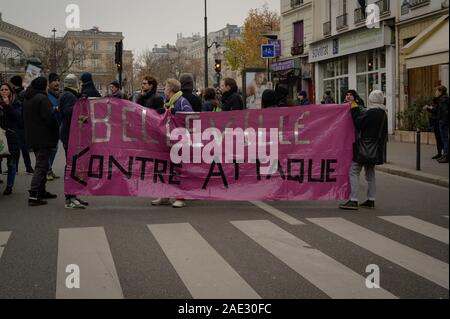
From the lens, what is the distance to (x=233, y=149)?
938 centimetres

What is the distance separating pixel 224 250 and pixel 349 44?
2477cm

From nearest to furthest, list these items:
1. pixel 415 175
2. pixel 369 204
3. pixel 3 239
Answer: pixel 3 239, pixel 369 204, pixel 415 175

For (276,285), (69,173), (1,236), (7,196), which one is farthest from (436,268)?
(7,196)


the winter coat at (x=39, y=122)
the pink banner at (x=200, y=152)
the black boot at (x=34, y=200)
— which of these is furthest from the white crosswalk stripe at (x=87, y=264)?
the winter coat at (x=39, y=122)

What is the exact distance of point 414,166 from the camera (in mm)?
13922

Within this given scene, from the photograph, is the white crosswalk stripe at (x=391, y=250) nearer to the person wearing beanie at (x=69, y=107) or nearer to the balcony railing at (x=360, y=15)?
the person wearing beanie at (x=69, y=107)

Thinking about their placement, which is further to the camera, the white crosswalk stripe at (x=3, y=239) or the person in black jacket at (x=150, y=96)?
the person in black jacket at (x=150, y=96)

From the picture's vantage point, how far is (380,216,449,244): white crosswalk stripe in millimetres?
7250

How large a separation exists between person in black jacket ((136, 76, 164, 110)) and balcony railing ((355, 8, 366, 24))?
66.1ft

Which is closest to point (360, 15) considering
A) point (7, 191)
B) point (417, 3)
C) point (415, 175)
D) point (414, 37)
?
point (417, 3)

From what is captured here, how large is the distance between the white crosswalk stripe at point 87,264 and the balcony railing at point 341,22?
82.9 ft

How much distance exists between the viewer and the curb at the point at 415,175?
1162 cm

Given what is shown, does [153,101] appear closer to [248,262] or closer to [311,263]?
[248,262]

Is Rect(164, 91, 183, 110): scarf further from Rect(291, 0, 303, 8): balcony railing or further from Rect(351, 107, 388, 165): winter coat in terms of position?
Rect(291, 0, 303, 8): balcony railing
